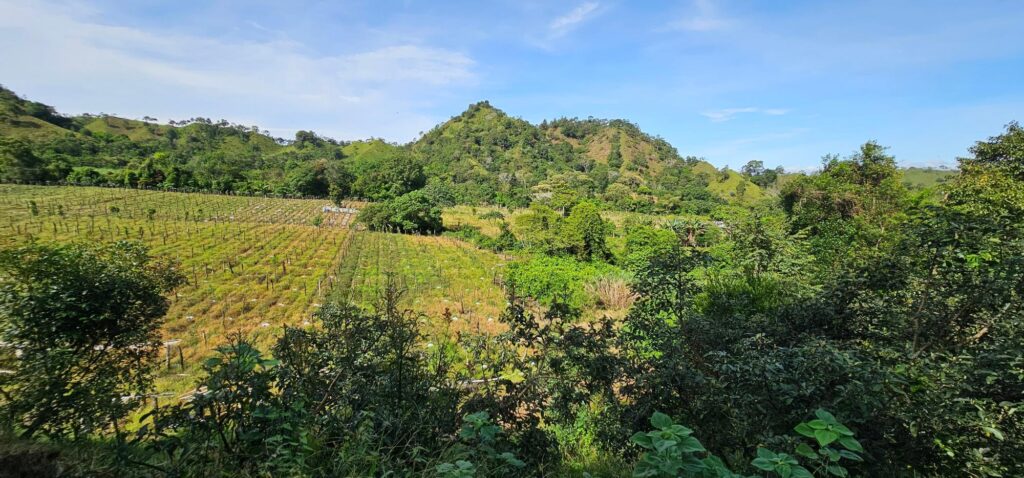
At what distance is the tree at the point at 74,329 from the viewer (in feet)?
10.2

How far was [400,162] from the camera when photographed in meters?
66.9

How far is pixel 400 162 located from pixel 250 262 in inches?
1899

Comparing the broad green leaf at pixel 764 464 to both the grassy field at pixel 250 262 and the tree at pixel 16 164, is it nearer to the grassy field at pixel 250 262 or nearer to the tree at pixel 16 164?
the grassy field at pixel 250 262

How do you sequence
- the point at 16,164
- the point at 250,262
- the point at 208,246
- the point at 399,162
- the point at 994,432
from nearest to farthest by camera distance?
the point at 994,432
the point at 250,262
the point at 208,246
the point at 16,164
the point at 399,162

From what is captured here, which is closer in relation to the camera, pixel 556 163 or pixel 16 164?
pixel 16 164

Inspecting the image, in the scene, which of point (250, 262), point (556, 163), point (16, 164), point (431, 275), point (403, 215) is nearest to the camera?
point (250, 262)

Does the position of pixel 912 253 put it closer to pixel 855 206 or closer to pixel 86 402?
pixel 86 402

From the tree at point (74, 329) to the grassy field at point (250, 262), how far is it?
286 centimetres

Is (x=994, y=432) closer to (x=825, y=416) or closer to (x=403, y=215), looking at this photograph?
(x=825, y=416)

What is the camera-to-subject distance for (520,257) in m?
31.3

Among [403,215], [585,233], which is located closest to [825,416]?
[585,233]

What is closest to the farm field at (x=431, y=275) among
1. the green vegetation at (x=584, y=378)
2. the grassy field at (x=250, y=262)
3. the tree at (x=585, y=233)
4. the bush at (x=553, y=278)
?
the grassy field at (x=250, y=262)

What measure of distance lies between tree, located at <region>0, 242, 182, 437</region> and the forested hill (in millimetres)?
40366

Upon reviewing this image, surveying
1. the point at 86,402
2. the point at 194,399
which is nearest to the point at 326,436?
the point at 194,399
